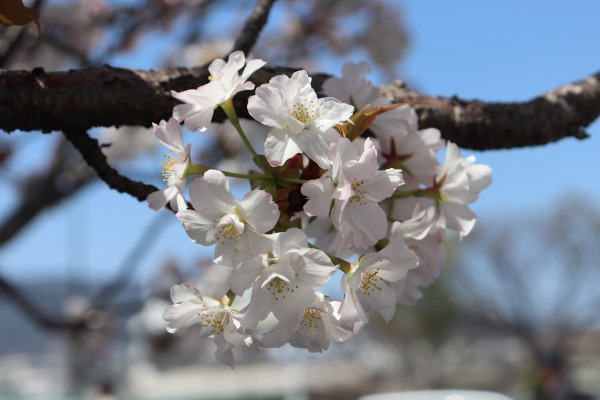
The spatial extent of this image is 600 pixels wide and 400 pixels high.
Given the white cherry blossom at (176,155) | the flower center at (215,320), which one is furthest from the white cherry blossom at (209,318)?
the white cherry blossom at (176,155)

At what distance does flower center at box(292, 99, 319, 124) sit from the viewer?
79 centimetres

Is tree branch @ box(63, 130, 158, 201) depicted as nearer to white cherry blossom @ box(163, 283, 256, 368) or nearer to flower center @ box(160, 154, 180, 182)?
flower center @ box(160, 154, 180, 182)

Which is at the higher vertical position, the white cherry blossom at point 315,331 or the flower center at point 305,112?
the flower center at point 305,112

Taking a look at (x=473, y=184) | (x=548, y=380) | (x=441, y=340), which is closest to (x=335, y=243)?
(x=473, y=184)

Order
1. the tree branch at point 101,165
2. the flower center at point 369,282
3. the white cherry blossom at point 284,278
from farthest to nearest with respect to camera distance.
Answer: the tree branch at point 101,165, the flower center at point 369,282, the white cherry blossom at point 284,278

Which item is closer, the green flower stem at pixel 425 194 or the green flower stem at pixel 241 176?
the green flower stem at pixel 241 176

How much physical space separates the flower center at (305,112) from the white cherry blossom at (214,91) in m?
0.08

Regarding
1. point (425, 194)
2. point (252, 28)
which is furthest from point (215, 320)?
point (252, 28)

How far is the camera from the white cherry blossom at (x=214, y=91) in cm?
83

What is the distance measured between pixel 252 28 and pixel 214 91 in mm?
515

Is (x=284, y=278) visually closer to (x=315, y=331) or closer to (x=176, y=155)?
(x=315, y=331)

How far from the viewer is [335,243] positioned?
0.92 meters

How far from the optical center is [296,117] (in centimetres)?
79

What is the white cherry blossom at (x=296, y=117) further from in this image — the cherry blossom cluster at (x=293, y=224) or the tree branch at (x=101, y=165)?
the tree branch at (x=101, y=165)
